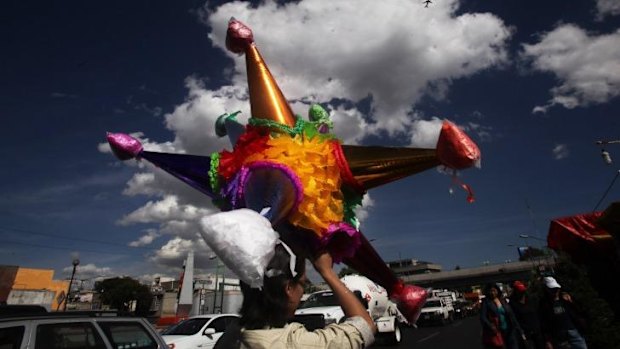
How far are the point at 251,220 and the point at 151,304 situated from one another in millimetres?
59428

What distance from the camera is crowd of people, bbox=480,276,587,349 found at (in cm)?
480

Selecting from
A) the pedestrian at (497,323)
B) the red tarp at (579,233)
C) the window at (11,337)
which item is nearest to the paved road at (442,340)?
the pedestrian at (497,323)

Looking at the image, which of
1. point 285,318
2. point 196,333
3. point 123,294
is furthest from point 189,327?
point 123,294

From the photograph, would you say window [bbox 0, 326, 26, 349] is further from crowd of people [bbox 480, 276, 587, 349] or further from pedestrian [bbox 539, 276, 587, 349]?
pedestrian [bbox 539, 276, 587, 349]

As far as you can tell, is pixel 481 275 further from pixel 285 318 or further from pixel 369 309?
pixel 285 318

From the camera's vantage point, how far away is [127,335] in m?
4.26

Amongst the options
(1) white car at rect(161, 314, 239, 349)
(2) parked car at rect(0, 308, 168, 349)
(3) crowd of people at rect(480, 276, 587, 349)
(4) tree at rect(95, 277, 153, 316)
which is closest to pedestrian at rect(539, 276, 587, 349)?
(3) crowd of people at rect(480, 276, 587, 349)

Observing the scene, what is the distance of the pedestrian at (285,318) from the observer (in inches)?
47.6

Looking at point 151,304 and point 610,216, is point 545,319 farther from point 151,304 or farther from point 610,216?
point 151,304

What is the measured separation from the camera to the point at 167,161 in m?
2.57

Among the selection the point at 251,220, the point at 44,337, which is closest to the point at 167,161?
the point at 251,220

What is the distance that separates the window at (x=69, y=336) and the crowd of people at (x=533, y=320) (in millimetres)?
4548

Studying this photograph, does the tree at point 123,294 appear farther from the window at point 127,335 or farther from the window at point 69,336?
the window at point 69,336

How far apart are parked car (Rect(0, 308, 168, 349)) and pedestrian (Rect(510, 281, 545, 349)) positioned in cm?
475
